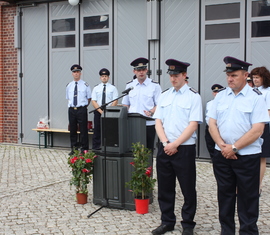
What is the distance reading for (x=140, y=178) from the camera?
18.4 feet

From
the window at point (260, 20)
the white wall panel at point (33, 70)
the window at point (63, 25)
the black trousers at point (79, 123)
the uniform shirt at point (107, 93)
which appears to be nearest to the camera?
the window at point (260, 20)

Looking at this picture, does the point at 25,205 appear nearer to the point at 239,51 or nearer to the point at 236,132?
the point at 236,132

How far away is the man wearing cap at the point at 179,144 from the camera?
4711 mm

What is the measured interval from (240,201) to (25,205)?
10.3 feet

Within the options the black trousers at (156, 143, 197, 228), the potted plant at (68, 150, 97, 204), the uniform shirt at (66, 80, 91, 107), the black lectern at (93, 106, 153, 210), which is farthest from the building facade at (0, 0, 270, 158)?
the black trousers at (156, 143, 197, 228)

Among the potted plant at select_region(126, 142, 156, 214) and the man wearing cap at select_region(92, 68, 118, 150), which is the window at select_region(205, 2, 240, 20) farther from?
the potted plant at select_region(126, 142, 156, 214)

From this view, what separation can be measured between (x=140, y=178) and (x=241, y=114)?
1.90 m

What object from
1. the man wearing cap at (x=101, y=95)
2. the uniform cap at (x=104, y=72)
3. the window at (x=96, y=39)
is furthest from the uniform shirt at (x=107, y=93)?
the window at (x=96, y=39)

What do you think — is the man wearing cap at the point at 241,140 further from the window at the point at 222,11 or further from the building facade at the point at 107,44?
the window at the point at 222,11

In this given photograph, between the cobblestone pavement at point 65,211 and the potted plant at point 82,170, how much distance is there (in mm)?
153

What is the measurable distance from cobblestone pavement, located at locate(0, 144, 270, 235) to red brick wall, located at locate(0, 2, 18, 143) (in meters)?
4.10

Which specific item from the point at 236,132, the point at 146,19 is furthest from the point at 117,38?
the point at 236,132

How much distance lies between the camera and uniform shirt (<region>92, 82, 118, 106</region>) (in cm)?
999

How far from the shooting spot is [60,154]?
10.6 m
